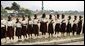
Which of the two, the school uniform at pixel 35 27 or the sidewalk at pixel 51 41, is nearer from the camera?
the sidewalk at pixel 51 41

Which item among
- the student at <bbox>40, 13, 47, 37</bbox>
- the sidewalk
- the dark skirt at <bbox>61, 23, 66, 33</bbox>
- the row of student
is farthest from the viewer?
the dark skirt at <bbox>61, 23, 66, 33</bbox>

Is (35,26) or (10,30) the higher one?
(35,26)

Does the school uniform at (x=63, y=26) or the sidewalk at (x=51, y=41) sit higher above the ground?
the school uniform at (x=63, y=26)

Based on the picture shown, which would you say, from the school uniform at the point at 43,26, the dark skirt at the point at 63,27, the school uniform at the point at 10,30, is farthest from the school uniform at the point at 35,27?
the dark skirt at the point at 63,27

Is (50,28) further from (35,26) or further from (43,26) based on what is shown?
(35,26)

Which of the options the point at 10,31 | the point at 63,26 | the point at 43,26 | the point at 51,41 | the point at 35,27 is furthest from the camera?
the point at 63,26

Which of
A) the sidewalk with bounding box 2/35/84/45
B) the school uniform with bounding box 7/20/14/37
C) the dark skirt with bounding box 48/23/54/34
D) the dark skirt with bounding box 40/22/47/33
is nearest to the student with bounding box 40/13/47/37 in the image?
the dark skirt with bounding box 40/22/47/33

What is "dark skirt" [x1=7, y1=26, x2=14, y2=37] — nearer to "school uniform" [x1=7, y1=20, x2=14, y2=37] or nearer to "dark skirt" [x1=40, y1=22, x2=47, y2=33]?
"school uniform" [x1=7, y1=20, x2=14, y2=37]

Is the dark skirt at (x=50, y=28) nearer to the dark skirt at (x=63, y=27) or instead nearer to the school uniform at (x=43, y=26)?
the school uniform at (x=43, y=26)

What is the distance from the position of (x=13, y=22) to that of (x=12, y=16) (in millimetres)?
557

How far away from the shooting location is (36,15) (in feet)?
28.6

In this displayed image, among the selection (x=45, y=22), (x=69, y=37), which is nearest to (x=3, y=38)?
(x=45, y=22)

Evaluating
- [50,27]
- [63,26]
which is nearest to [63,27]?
[63,26]

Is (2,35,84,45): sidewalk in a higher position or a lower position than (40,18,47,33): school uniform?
lower
